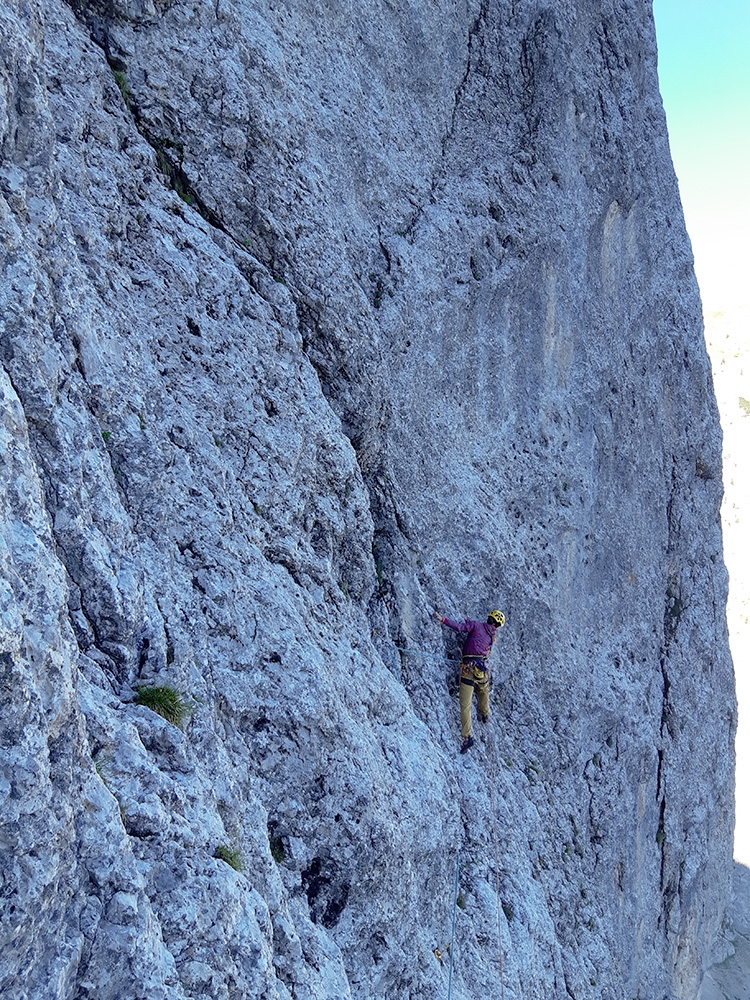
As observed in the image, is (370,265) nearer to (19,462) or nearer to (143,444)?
(143,444)

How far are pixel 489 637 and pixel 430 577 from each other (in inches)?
42.1

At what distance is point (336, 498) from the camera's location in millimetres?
7508

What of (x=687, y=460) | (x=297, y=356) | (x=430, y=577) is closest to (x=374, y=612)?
(x=430, y=577)

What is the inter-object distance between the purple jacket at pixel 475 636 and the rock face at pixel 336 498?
0.25 m

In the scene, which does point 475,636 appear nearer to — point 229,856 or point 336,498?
point 336,498

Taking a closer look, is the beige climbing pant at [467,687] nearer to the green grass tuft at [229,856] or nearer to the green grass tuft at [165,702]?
the green grass tuft at [229,856]

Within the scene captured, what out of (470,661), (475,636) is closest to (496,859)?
(470,661)

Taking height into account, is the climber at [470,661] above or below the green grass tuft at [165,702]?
above

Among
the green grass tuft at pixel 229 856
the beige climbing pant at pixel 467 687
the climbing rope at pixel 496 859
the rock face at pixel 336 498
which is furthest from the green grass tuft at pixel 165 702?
the climbing rope at pixel 496 859

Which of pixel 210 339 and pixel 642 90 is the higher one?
pixel 642 90

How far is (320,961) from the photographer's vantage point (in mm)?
5531

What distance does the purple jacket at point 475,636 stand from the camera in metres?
9.20

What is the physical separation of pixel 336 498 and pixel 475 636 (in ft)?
9.63

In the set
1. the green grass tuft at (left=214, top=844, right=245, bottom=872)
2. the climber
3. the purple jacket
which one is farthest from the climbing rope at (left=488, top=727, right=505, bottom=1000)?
the green grass tuft at (left=214, top=844, right=245, bottom=872)
